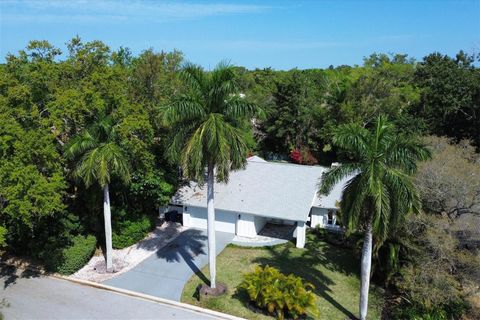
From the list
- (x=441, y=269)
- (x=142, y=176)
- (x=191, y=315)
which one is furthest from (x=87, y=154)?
(x=441, y=269)

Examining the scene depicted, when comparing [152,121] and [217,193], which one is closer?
[152,121]

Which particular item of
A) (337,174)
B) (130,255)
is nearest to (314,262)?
(337,174)

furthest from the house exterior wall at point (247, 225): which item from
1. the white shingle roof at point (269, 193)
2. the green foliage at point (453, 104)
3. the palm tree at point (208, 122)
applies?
the green foliage at point (453, 104)

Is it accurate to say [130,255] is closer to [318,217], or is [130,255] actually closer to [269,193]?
[269,193]

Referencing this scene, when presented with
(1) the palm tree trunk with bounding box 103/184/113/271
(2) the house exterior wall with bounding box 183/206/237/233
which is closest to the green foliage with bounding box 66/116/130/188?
(1) the palm tree trunk with bounding box 103/184/113/271

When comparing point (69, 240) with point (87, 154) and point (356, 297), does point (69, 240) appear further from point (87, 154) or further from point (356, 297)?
point (356, 297)
